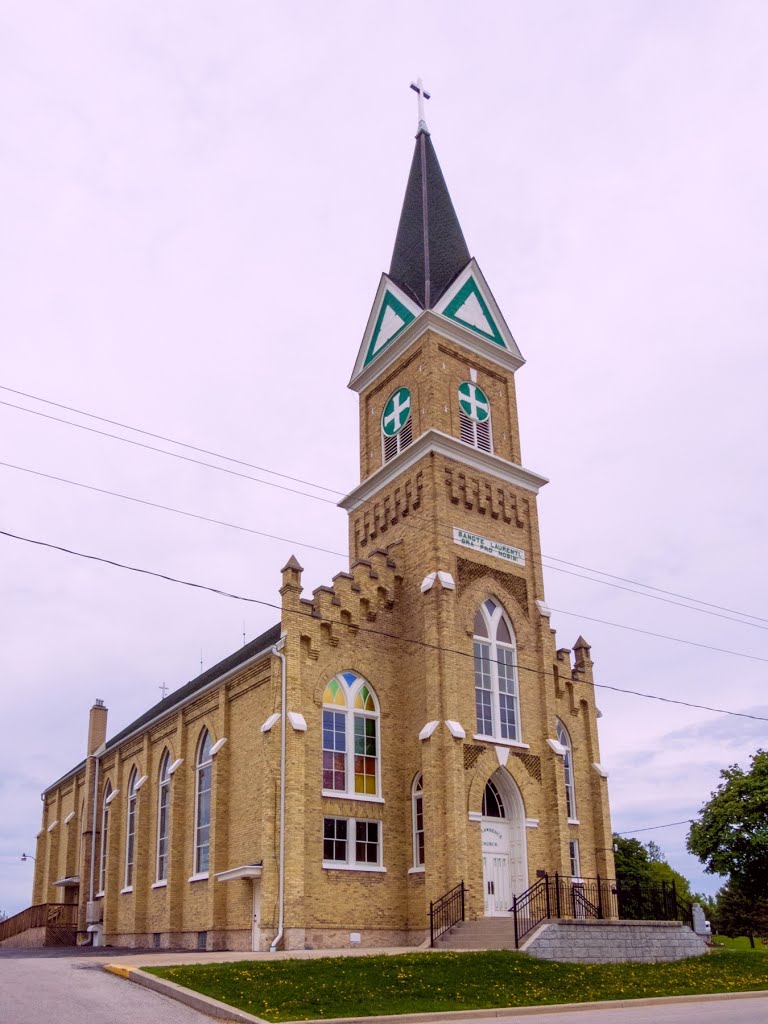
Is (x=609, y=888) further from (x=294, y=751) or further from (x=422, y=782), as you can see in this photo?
(x=294, y=751)

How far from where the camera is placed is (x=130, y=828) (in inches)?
1448

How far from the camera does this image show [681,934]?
23297mm

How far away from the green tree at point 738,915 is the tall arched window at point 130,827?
96.8 feet

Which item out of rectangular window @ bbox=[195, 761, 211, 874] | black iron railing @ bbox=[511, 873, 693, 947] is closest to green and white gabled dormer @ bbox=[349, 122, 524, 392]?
rectangular window @ bbox=[195, 761, 211, 874]

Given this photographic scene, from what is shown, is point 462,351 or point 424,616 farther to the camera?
point 462,351

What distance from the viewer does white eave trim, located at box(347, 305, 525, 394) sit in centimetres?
3186

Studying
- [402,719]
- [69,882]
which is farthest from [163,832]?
[69,882]

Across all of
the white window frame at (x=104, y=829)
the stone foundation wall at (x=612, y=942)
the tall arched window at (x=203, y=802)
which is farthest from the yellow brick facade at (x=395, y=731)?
the stone foundation wall at (x=612, y=942)

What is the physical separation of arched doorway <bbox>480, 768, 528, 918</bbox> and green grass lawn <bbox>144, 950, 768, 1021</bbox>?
19.7 feet

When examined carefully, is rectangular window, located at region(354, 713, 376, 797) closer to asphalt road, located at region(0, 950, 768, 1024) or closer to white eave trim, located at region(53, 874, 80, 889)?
asphalt road, located at region(0, 950, 768, 1024)

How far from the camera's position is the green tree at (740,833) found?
37.2 m

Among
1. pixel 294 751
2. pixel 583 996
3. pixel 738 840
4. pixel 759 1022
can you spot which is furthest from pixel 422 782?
pixel 738 840

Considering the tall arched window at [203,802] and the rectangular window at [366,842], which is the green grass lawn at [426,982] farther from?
the tall arched window at [203,802]

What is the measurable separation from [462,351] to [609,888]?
1756 cm
